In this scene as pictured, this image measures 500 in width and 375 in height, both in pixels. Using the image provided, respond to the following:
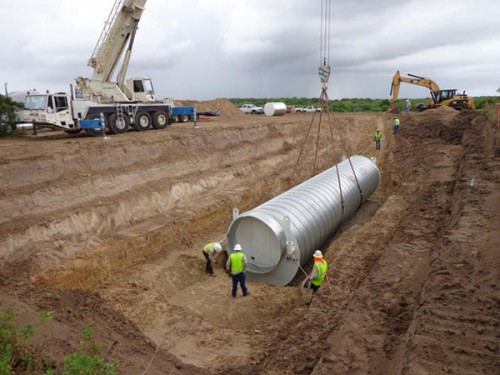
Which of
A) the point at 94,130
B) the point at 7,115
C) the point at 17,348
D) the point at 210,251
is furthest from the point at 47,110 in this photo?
the point at 17,348

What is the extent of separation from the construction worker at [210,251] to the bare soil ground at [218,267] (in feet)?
1.15

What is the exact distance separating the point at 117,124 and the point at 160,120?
11.0 ft

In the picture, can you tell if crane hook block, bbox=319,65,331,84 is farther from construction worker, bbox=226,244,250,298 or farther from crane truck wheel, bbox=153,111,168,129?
crane truck wheel, bbox=153,111,168,129

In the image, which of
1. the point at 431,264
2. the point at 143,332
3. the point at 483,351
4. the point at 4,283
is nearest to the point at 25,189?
the point at 4,283

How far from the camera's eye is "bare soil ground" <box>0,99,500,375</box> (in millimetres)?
5871

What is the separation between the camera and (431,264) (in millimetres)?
7828

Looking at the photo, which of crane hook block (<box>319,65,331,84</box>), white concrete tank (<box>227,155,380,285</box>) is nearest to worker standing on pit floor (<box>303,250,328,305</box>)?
white concrete tank (<box>227,155,380,285</box>)

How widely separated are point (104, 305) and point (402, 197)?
11230mm

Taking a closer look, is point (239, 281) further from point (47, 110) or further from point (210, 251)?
point (47, 110)

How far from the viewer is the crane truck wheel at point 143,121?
68.0 feet

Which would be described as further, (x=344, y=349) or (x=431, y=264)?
(x=431, y=264)

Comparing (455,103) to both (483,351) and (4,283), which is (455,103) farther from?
(4,283)

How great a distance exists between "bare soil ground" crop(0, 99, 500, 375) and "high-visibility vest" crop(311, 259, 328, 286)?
275 mm

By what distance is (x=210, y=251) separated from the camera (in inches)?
409
